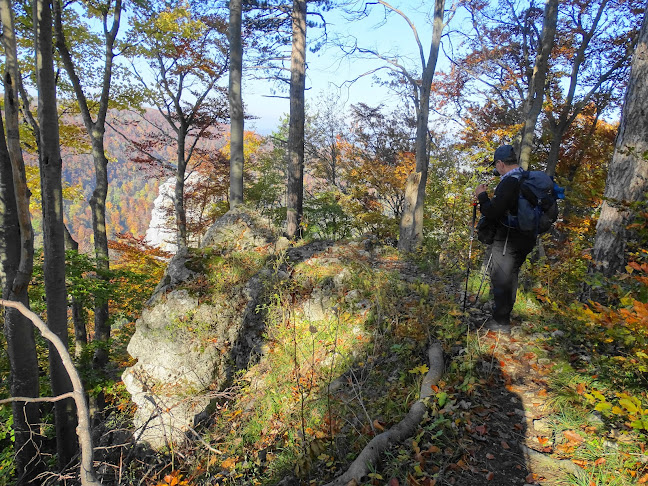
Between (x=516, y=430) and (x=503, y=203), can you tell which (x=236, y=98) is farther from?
(x=516, y=430)

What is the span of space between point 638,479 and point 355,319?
341 cm

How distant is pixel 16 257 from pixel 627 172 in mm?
8497

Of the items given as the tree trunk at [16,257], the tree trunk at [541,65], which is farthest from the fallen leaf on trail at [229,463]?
the tree trunk at [541,65]

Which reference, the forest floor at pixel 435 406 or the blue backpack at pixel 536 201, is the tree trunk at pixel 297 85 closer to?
the forest floor at pixel 435 406

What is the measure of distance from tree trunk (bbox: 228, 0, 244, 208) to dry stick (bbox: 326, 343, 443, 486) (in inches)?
265

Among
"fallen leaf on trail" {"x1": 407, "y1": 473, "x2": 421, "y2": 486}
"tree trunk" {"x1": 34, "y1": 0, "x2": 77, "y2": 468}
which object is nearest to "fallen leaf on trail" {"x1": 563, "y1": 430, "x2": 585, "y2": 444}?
"fallen leaf on trail" {"x1": 407, "y1": 473, "x2": 421, "y2": 486}

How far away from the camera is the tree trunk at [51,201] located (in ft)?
15.7

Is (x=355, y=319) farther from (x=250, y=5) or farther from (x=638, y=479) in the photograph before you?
(x=250, y=5)

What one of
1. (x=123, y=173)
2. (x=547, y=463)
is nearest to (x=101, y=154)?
(x=547, y=463)

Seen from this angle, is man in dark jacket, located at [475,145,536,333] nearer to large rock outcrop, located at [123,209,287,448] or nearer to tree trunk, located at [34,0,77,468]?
large rock outcrop, located at [123,209,287,448]

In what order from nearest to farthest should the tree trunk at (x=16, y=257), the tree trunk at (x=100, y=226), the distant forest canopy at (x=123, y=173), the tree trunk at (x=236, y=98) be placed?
1. the tree trunk at (x=16, y=257)
2. the tree trunk at (x=236, y=98)
3. the tree trunk at (x=100, y=226)
4. the distant forest canopy at (x=123, y=173)

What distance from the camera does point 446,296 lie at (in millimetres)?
5133

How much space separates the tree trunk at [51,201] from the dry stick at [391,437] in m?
4.30

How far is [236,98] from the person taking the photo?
8555 mm
